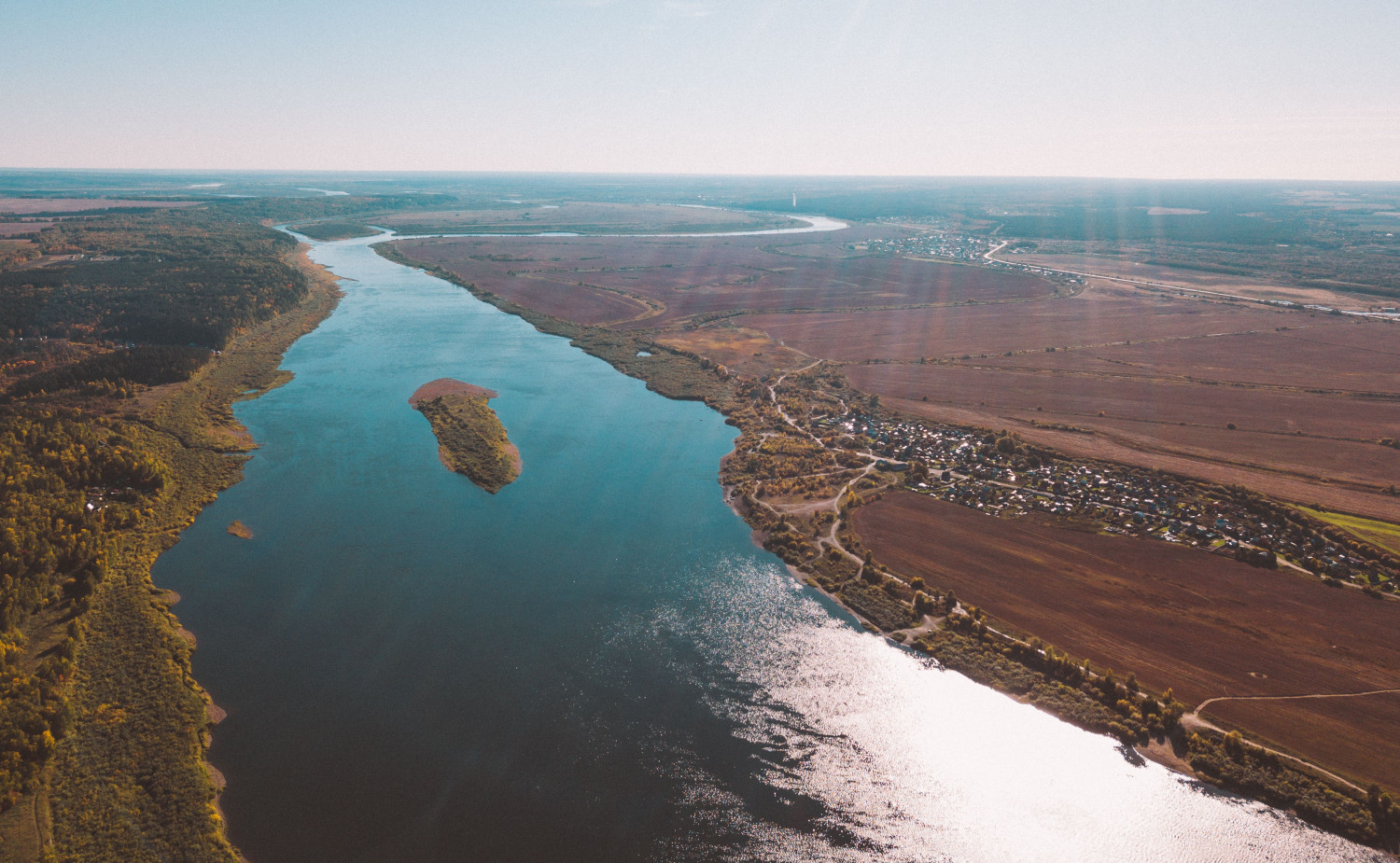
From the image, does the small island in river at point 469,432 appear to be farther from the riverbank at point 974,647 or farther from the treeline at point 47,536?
the treeline at point 47,536

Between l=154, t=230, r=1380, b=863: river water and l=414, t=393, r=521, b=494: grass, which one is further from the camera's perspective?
l=414, t=393, r=521, b=494: grass

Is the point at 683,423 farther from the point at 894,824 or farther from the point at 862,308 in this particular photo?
the point at 862,308

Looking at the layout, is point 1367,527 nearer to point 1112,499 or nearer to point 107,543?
point 1112,499

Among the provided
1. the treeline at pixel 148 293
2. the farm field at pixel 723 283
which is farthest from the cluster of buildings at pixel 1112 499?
the treeline at pixel 148 293

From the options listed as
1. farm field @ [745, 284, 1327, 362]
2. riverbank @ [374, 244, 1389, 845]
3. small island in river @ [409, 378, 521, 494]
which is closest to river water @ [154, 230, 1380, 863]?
riverbank @ [374, 244, 1389, 845]

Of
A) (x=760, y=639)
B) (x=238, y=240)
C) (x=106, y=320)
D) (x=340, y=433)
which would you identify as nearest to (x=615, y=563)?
(x=760, y=639)

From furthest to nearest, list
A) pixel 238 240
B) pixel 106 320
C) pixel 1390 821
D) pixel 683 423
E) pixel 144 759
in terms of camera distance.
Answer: pixel 238 240
pixel 106 320
pixel 683 423
pixel 144 759
pixel 1390 821

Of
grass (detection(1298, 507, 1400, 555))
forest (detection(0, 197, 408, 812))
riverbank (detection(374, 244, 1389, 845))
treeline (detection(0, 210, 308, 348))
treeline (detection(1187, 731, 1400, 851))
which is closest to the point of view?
treeline (detection(1187, 731, 1400, 851))

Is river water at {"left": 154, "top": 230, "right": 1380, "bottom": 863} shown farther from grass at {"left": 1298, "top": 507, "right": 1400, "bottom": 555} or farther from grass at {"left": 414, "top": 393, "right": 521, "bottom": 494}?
grass at {"left": 1298, "top": 507, "right": 1400, "bottom": 555}
